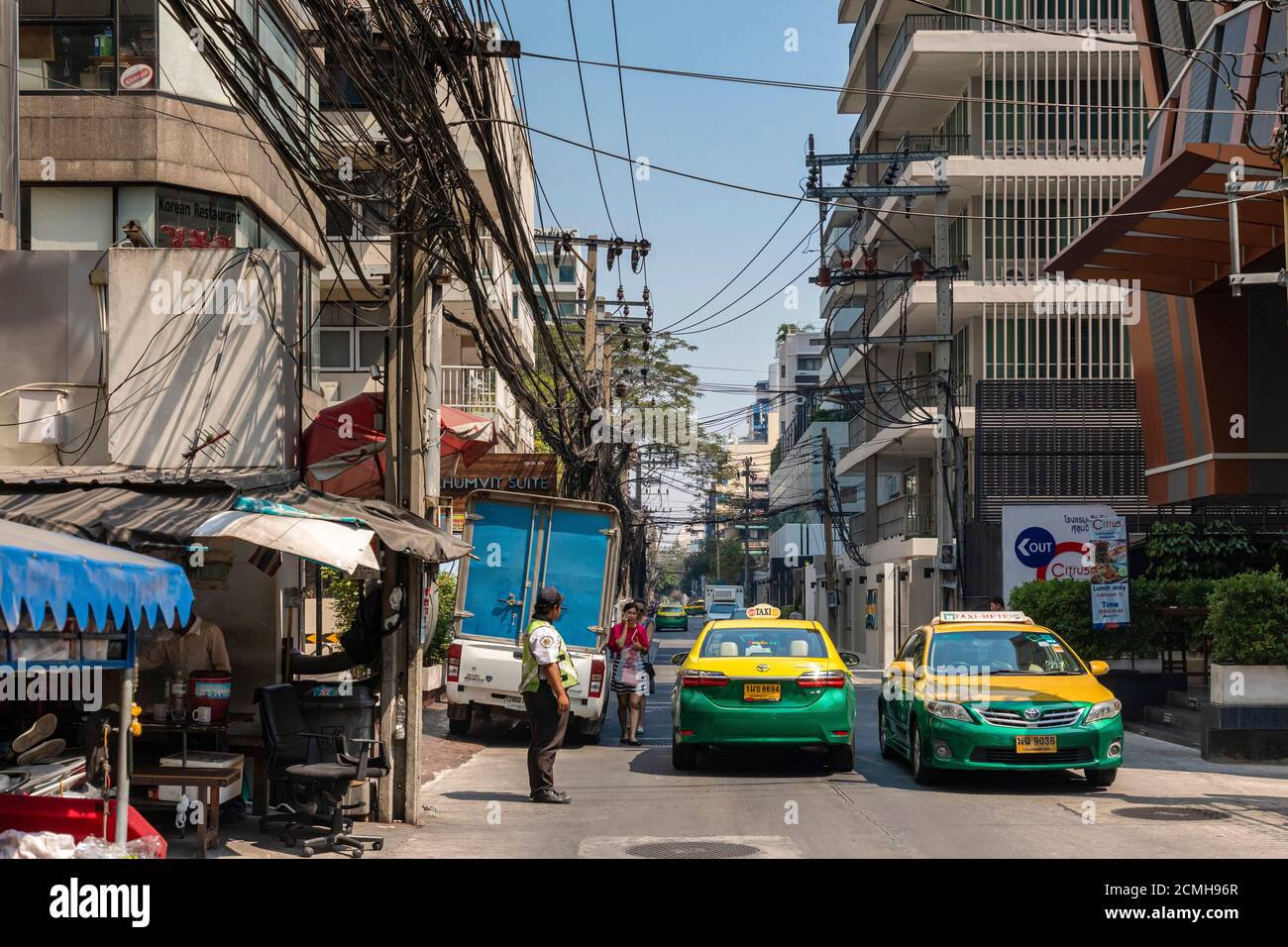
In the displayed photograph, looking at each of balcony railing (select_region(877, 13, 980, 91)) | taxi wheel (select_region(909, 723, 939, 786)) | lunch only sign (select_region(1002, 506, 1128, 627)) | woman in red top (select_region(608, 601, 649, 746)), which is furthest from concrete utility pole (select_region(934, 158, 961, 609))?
taxi wheel (select_region(909, 723, 939, 786))

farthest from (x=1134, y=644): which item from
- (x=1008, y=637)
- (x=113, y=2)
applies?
(x=113, y=2)

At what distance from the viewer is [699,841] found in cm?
1088

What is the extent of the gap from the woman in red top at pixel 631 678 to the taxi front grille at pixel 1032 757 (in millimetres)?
6720

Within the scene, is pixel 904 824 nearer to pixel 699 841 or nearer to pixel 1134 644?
pixel 699 841

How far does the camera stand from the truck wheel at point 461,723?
786 inches

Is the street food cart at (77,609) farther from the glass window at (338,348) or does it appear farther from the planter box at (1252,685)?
the glass window at (338,348)

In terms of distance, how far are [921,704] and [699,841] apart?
4.06 metres

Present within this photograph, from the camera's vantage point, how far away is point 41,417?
1466 cm

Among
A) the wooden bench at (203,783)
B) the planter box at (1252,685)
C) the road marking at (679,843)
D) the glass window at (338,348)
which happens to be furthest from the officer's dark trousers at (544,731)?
the glass window at (338,348)

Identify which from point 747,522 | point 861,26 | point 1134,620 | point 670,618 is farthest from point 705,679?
point 747,522

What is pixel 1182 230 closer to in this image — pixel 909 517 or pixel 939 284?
pixel 939 284

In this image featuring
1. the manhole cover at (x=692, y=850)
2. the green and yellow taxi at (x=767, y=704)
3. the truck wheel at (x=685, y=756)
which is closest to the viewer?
the manhole cover at (x=692, y=850)

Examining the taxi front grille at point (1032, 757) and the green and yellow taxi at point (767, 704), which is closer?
the taxi front grille at point (1032, 757)

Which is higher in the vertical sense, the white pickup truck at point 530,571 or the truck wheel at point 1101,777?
the white pickup truck at point 530,571
